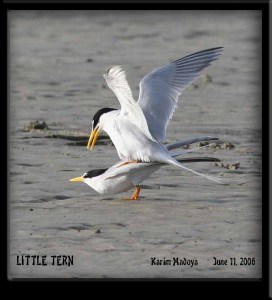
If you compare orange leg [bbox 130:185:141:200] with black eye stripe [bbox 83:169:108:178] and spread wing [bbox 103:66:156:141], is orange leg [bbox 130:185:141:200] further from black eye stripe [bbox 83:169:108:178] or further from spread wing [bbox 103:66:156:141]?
spread wing [bbox 103:66:156:141]

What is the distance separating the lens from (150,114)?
23.7ft

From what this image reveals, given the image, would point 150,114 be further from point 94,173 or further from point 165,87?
point 94,173

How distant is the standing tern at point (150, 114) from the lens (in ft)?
22.8

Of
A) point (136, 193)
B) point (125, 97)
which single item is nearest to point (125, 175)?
point (136, 193)

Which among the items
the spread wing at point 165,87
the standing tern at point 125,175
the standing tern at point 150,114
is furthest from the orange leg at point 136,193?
the spread wing at point 165,87

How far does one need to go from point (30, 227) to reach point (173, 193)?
118cm

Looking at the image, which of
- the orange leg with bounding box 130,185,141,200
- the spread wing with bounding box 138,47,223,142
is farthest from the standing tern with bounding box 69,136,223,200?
the spread wing with bounding box 138,47,223,142

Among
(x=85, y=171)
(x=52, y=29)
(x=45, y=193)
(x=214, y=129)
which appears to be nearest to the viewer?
(x=45, y=193)

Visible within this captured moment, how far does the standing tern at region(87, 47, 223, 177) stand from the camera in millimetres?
6938

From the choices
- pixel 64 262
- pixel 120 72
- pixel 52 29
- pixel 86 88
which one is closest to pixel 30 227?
pixel 64 262

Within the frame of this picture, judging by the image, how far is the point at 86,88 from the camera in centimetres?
1040

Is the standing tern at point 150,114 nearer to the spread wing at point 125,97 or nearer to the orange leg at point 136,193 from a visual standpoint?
the spread wing at point 125,97

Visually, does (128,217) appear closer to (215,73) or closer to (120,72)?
→ (120,72)

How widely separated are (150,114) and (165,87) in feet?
0.86
